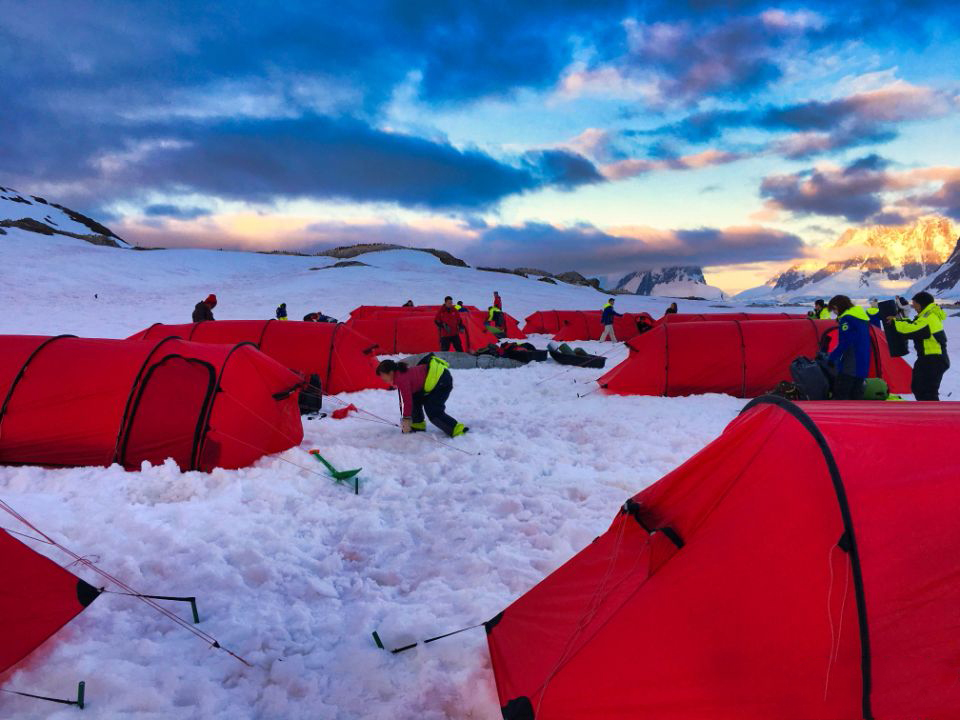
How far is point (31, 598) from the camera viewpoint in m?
3.18

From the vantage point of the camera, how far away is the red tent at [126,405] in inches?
256

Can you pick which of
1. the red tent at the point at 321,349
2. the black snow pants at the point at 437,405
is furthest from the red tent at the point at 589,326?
the black snow pants at the point at 437,405

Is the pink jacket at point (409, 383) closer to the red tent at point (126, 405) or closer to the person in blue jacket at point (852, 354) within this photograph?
the red tent at point (126, 405)

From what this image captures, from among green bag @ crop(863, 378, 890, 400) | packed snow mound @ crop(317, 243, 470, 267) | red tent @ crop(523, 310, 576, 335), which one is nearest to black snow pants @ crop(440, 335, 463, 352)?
red tent @ crop(523, 310, 576, 335)

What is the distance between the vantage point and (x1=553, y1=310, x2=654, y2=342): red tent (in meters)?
24.7

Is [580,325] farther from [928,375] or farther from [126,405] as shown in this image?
[126,405]

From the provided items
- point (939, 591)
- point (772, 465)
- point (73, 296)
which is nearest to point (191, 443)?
point (772, 465)

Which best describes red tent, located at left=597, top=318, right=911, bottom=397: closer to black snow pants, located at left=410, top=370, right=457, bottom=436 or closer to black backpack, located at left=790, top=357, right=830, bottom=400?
black backpack, located at left=790, top=357, right=830, bottom=400

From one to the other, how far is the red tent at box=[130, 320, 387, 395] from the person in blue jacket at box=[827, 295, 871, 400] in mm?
8704

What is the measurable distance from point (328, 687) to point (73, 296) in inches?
1422

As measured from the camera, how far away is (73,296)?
31.6 meters

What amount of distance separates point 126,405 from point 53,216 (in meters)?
88.3

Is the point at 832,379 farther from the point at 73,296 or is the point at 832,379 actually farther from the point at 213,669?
the point at 73,296

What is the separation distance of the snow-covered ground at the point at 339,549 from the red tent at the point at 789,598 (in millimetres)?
783
